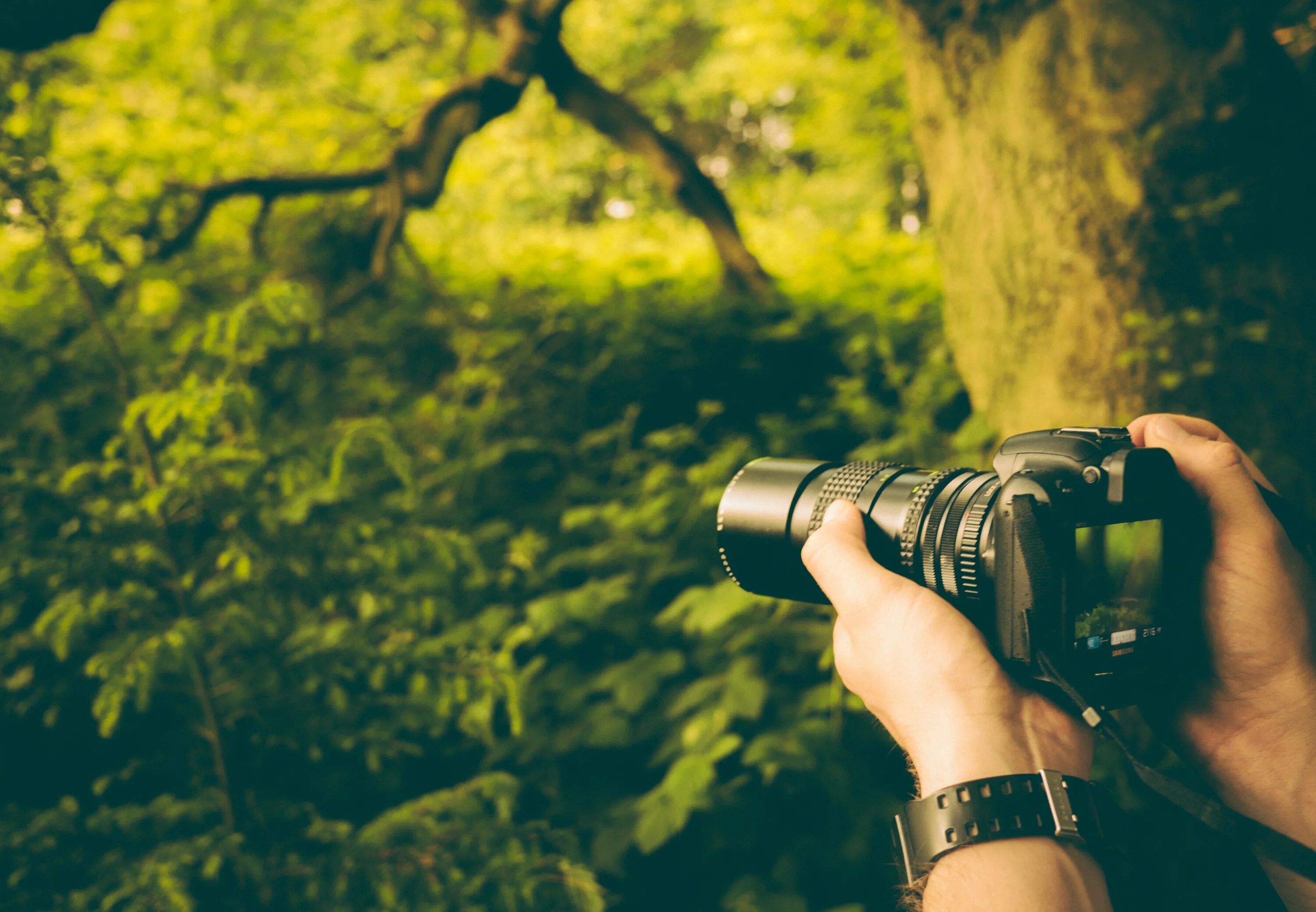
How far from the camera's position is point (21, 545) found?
139 centimetres

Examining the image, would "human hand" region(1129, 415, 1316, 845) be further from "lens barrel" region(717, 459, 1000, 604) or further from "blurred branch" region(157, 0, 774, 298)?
"blurred branch" region(157, 0, 774, 298)

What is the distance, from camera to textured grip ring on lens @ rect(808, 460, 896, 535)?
42.9 inches

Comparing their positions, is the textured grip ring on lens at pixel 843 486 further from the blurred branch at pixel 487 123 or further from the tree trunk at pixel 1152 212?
the blurred branch at pixel 487 123

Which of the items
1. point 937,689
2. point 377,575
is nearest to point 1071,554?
point 937,689

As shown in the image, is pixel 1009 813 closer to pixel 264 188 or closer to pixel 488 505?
pixel 488 505

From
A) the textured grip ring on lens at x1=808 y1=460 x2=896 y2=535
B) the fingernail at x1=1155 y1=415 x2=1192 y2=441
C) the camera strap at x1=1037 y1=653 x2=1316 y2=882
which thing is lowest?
the camera strap at x1=1037 y1=653 x2=1316 y2=882

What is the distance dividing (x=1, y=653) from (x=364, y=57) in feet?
21.6

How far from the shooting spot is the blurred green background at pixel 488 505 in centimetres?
139

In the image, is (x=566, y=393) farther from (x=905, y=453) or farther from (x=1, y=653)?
(x=1, y=653)

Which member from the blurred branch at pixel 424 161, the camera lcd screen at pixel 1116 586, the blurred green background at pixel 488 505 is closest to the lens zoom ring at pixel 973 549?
the camera lcd screen at pixel 1116 586

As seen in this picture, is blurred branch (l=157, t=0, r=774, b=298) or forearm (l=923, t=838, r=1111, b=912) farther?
blurred branch (l=157, t=0, r=774, b=298)

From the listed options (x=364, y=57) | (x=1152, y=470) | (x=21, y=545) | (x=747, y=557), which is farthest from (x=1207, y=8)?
(x=364, y=57)

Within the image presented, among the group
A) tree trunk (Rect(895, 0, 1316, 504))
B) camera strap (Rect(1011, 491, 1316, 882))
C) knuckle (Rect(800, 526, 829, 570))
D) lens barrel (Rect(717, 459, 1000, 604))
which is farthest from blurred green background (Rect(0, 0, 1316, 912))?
camera strap (Rect(1011, 491, 1316, 882))

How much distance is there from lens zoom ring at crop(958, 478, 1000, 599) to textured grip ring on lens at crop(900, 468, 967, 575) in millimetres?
68
